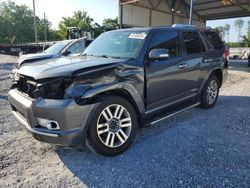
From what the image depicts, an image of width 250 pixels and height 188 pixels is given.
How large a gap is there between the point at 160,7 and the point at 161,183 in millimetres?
24966

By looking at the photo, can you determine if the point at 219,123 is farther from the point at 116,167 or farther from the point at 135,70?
the point at 116,167

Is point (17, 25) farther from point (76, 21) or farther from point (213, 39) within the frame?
point (213, 39)

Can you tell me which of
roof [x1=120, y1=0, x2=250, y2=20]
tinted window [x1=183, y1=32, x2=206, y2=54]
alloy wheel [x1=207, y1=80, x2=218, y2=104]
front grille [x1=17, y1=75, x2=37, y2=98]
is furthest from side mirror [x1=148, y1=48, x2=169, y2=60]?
roof [x1=120, y1=0, x2=250, y2=20]

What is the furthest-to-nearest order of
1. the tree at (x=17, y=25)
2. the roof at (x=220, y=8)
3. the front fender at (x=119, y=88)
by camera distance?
the tree at (x=17, y=25)
the roof at (x=220, y=8)
the front fender at (x=119, y=88)

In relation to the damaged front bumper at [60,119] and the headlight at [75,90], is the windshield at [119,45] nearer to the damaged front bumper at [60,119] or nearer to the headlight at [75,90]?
the headlight at [75,90]

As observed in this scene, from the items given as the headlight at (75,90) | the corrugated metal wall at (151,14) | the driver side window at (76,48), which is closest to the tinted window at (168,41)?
the headlight at (75,90)

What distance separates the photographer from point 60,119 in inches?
110

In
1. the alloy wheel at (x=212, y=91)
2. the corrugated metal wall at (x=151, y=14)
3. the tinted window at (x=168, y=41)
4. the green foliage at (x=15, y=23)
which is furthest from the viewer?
the green foliage at (x=15, y=23)

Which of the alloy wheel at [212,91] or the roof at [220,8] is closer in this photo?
the alloy wheel at [212,91]

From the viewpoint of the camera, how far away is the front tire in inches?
121

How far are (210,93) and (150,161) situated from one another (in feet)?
9.89

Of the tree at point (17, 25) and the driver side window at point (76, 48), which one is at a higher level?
the tree at point (17, 25)

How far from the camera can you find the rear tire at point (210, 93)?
529 centimetres

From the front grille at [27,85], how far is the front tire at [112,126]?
92 centimetres
